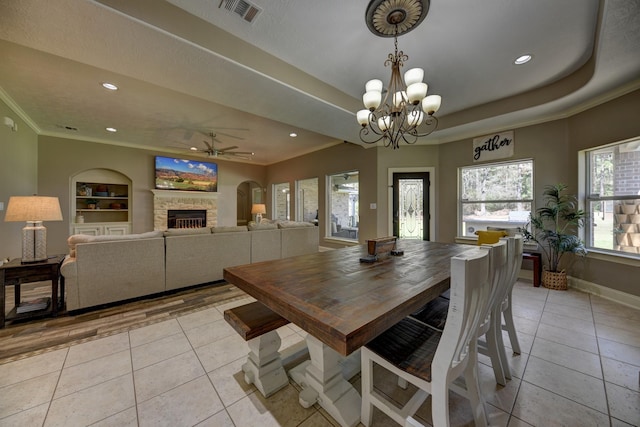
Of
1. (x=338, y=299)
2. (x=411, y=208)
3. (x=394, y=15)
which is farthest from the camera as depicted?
(x=411, y=208)

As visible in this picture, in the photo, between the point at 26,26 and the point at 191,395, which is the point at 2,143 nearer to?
the point at 26,26

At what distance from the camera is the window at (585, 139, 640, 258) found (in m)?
2.89

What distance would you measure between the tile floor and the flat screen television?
5191 millimetres

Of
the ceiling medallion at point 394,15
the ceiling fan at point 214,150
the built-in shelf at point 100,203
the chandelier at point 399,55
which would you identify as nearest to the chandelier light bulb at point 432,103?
the chandelier at point 399,55

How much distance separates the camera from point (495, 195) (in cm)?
426

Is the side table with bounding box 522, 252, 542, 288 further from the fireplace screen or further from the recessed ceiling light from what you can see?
the fireplace screen

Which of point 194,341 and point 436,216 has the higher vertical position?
point 436,216

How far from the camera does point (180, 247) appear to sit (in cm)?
318

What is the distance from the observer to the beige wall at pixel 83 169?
5109 mm

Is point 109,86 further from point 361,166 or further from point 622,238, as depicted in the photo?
point 622,238

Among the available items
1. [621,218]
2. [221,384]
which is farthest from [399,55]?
[621,218]

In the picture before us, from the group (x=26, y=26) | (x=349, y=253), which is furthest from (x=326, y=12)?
(x=26, y=26)

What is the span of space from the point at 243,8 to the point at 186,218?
19.9 feet

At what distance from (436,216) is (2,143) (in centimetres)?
718
